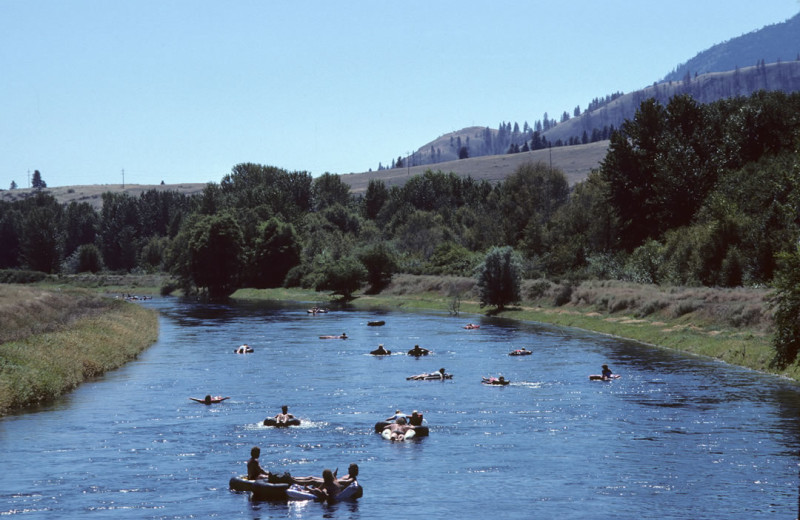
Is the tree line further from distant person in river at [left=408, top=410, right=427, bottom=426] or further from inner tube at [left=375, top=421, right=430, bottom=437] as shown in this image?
inner tube at [left=375, top=421, right=430, bottom=437]

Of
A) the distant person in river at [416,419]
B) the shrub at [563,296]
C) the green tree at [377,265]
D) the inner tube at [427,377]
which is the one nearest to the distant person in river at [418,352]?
the inner tube at [427,377]

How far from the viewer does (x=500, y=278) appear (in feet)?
428

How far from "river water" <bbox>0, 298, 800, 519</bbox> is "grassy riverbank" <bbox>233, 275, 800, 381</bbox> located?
170 inches

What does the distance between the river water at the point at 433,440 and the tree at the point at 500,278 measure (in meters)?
46.9

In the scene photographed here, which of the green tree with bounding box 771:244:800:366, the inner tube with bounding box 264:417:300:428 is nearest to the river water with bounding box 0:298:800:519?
the inner tube with bounding box 264:417:300:428

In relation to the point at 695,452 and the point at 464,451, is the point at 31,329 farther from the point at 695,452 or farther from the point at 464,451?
the point at 695,452

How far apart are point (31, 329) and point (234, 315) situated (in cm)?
5665

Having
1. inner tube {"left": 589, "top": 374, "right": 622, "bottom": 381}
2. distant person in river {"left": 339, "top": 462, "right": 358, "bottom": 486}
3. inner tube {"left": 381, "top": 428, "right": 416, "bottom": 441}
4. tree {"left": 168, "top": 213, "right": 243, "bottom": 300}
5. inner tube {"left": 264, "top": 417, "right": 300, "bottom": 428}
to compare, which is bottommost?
inner tube {"left": 589, "top": 374, "right": 622, "bottom": 381}

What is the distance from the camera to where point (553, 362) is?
76812 millimetres

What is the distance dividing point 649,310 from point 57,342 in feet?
206

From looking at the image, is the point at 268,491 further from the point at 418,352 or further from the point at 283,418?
the point at 418,352

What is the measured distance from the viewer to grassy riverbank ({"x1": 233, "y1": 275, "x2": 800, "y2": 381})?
77.6 meters

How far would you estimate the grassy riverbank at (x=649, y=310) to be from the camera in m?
77.6

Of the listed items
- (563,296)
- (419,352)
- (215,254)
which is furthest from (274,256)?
(419,352)
